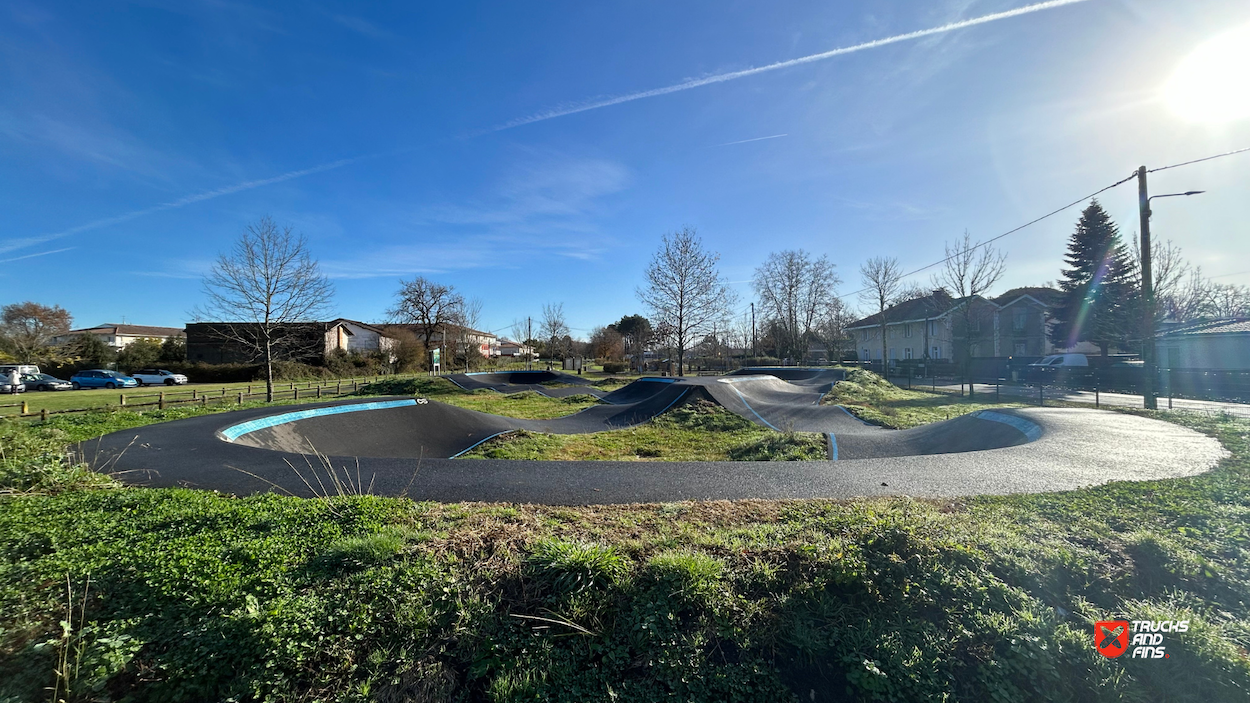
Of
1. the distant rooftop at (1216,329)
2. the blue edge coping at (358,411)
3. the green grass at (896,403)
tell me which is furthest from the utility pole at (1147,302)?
the distant rooftop at (1216,329)

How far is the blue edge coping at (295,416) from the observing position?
897 cm

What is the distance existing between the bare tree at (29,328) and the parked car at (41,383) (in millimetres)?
9616

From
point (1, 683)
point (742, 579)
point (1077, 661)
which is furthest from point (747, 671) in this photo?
point (1, 683)

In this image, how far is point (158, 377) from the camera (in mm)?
32625

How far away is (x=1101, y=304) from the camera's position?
28688 millimetres

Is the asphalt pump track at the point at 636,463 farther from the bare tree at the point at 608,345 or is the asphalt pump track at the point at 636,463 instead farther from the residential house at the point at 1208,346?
the bare tree at the point at 608,345

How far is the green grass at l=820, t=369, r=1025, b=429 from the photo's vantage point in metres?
13.9

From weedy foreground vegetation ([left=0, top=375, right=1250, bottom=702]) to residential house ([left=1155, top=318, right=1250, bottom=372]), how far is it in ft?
88.0

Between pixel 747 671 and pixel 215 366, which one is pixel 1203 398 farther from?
pixel 215 366

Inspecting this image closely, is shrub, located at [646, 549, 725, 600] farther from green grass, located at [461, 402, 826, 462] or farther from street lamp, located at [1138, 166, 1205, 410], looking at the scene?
street lamp, located at [1138, 166, 1205, 410]

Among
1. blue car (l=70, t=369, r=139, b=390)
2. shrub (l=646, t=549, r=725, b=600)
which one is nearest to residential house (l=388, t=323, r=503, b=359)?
blue car (l=70, t=369, r=139, b=390)

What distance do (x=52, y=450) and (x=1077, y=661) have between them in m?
10.1

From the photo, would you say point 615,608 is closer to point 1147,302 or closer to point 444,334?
point 1147,302

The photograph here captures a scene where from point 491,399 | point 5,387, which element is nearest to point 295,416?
point 491,399
